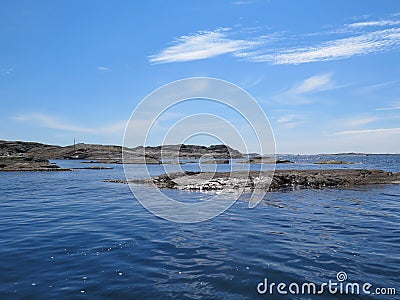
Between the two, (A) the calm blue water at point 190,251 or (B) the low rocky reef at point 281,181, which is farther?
(B) the low rocky reef at point 281,181

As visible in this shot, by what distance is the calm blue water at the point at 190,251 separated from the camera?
7578 millimetres

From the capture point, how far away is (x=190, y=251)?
404 inches

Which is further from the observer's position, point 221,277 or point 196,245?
point 196,245

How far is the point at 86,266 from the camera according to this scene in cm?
884

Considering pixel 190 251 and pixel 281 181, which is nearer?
pixel 190 251

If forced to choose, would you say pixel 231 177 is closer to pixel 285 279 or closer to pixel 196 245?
pixel 196 245

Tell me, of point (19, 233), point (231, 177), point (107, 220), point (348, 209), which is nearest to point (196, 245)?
point (107, 220)

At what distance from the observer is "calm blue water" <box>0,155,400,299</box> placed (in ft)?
24.9

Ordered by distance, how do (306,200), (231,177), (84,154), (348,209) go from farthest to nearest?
(84,154), (231,177), (306,200), (348,209)

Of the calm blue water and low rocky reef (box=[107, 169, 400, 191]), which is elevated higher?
low rocky reef (box=[107, 169, 400, 191])

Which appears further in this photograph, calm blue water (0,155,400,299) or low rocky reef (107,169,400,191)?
low rocky reef (107,169,400,191)

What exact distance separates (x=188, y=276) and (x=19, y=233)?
854cm

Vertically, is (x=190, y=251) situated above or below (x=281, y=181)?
below

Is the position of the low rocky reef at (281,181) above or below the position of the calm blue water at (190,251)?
above
